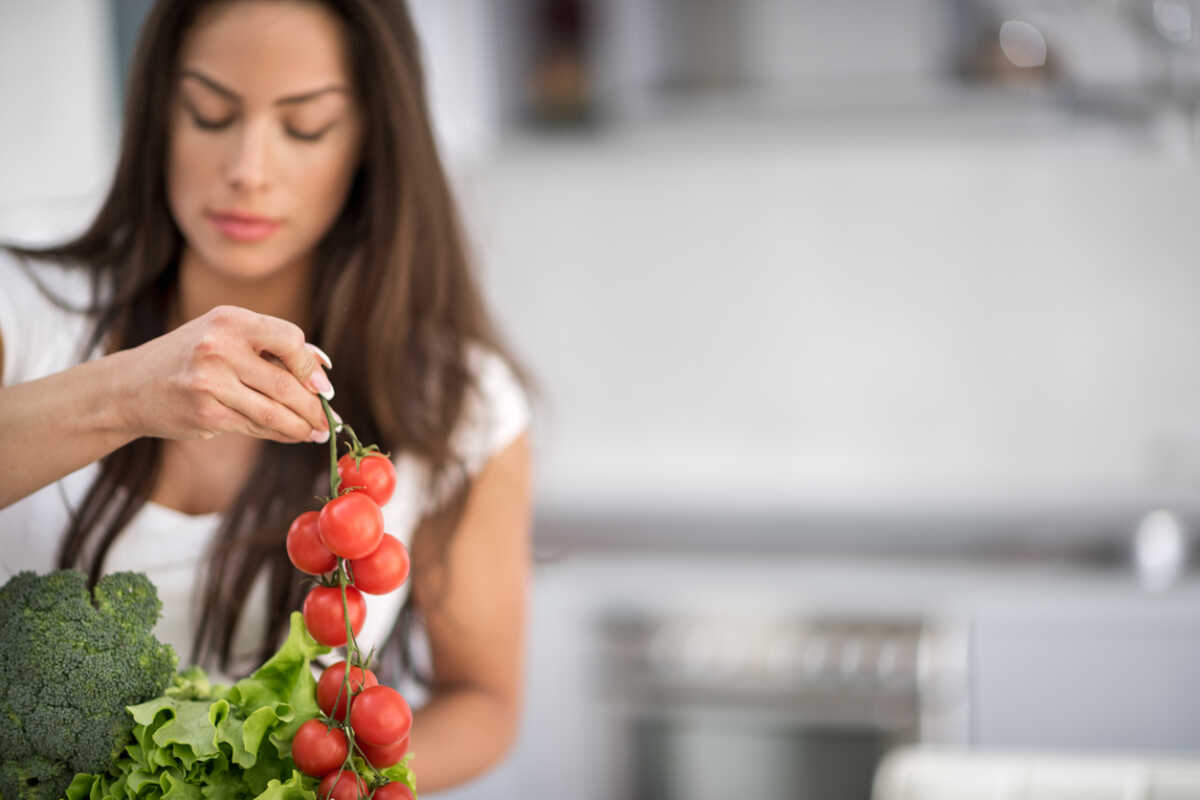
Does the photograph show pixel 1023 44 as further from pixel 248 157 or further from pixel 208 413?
pixel 208 413

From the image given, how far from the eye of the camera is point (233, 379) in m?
0.58

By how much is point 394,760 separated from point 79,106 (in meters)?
0.57

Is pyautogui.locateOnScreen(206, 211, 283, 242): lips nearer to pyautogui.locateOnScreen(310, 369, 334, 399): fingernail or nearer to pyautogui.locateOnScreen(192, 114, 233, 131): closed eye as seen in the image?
pyautogui.locateOnScreen(192, 114, 233, 131): closed eye

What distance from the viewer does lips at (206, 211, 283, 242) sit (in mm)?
701

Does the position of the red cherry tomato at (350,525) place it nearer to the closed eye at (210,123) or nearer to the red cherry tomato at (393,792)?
the red cherry tomato at (393,792)

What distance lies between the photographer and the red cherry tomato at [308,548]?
1.91 ft

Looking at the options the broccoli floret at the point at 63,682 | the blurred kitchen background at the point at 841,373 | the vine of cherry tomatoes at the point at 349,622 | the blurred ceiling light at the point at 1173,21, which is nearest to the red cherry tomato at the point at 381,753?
the vine of cherry tomatoes at the point at 349,622

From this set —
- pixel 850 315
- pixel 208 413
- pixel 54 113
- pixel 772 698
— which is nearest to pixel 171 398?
pixel 208 413

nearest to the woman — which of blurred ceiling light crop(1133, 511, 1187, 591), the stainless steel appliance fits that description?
the stainless steel appliance

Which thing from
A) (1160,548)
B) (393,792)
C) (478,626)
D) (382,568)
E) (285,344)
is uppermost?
(285,344)

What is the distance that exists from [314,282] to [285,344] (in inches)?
7.4

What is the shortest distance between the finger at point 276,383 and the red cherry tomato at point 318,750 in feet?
0.49

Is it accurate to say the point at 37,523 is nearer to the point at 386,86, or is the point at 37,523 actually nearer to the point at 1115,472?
the point at 386,86

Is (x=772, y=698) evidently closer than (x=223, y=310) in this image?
No
